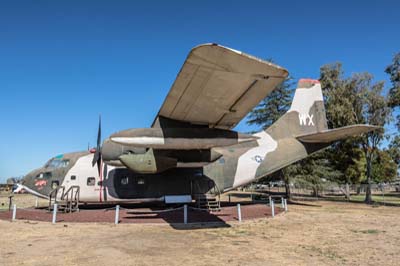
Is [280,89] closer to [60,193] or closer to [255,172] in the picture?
[255,172]

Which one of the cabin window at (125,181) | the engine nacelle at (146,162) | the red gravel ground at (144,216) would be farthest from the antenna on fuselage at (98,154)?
the engine nacelle at (146,162)

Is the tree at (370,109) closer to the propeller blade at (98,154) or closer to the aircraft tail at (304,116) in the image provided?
the aircraft tail at (304,116)

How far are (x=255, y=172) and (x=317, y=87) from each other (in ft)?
25.0

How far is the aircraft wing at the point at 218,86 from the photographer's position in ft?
18.9

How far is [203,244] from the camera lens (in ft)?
A: 24.7

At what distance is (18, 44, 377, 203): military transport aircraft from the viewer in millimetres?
6676

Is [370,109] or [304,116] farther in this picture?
[370,109]

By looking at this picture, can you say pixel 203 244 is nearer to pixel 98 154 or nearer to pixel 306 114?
pixel 98 154

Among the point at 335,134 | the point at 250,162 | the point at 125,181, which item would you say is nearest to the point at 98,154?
the point at 125,181

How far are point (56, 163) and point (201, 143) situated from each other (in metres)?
9.28

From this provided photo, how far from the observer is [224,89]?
7449 mm

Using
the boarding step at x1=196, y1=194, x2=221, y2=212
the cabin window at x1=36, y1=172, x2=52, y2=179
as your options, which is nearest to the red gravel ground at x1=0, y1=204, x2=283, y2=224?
the boarding step at x1=196, y1=194, x2=221, y2=212

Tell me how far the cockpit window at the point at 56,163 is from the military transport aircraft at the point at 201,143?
0.18 ft

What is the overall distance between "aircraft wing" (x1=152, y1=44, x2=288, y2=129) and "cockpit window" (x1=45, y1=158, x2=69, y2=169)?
7.44 meters
